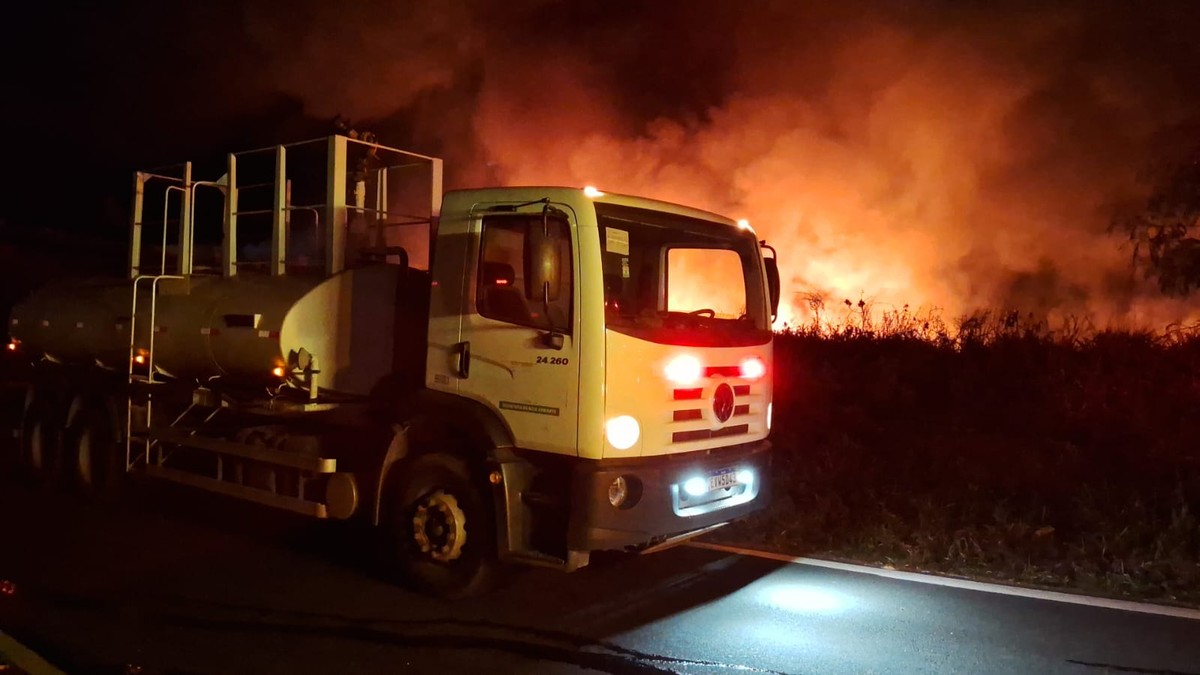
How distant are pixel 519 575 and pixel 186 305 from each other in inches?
137

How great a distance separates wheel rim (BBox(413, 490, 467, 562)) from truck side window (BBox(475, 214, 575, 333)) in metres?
1.15

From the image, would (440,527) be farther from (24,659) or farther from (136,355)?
(136,355)

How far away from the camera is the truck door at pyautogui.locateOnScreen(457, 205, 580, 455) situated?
5.07 meters

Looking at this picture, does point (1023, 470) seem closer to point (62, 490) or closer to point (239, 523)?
point (239, 523)

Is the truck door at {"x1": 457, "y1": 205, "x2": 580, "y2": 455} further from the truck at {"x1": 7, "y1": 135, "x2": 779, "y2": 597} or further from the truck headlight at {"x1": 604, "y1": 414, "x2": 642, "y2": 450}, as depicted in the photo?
the truck headlight at {"x1": 604, "y1": 414, "x2": 642, "y2": 450}

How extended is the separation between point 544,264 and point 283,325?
220cm

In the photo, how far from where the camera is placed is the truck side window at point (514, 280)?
5.12 metres

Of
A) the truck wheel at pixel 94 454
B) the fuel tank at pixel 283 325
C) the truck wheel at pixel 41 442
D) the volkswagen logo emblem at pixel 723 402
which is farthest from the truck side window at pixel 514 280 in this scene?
the truck wheel at pixel 41 442

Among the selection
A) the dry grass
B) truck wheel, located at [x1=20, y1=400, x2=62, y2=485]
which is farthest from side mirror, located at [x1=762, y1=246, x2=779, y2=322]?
truck wheel, located at [x1=20, y1=400, x2=62, y2=485]

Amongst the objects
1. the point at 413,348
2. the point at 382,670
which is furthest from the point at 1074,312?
Answer: the point at 382,670

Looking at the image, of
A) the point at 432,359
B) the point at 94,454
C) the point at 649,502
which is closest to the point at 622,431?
the point at 649,502

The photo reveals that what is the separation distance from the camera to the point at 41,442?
914cm

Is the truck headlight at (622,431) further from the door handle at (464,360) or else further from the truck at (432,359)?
the door handle at (464,360)

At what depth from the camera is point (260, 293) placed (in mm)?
6727
